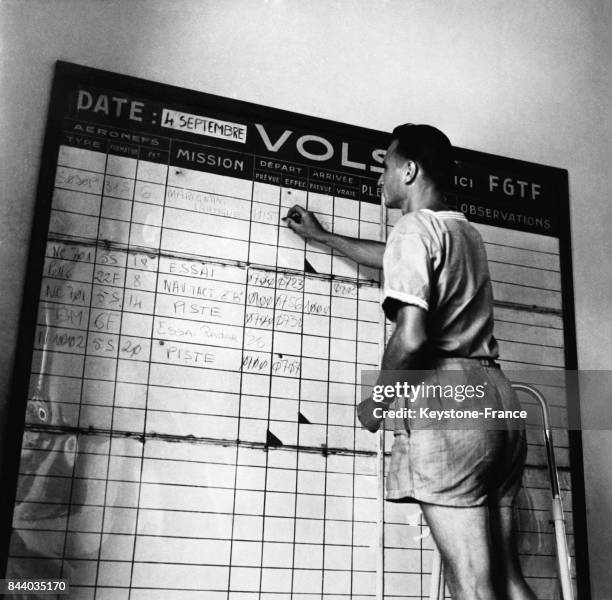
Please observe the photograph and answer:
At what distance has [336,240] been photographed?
195cm

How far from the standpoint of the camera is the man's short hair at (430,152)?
1628 millimetres

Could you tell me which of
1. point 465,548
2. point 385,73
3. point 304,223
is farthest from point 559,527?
point 385,73

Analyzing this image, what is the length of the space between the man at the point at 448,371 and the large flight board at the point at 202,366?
0.38m

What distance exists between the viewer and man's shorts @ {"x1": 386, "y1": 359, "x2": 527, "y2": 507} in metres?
1.38

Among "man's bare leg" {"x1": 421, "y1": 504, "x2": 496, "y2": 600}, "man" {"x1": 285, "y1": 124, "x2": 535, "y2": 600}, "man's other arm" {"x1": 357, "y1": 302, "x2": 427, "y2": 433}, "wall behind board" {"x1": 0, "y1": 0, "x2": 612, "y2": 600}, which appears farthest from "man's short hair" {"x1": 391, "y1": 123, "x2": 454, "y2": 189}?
"man's bare leg" {"x1": 421, "y1": 504, "x2": 496, "y2": 600}

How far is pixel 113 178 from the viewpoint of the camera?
1828mm

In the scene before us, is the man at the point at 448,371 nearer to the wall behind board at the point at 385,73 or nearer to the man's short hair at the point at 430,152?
the man's short hair at the point at 430,152

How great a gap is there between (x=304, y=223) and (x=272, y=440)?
545mm

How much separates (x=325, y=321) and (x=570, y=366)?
2.47 feet

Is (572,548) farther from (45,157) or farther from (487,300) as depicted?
(45,157)

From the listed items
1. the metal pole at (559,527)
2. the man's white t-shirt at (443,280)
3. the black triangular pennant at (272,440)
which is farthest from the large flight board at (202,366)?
the man's white t-shirt at (443,280)

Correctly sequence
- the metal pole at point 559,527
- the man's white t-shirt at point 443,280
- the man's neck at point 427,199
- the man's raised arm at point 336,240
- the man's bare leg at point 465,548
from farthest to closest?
1. the man's raised arm at point 336,240
2. the metal pole at point 559,527
3. the man's neck at point 427,199
4. the man's white t-shirt at point 443,280
5. the man's bare leg at point 465,548

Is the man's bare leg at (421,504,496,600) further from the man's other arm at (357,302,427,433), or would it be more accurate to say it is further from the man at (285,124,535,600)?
the man's other arm at (357,302,427,433)

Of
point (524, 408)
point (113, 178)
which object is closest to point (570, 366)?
point (524, 408)
